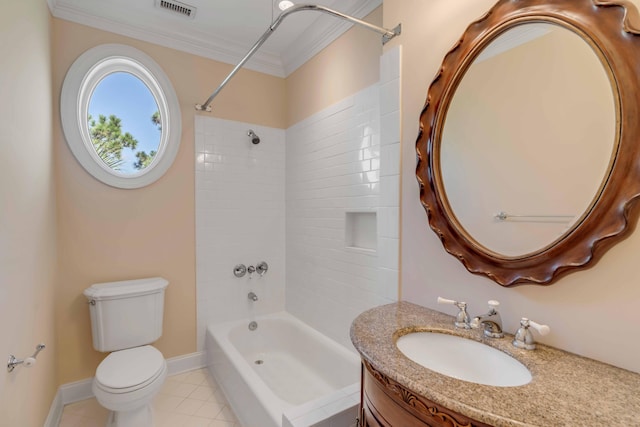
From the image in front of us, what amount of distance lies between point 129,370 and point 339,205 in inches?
66.1

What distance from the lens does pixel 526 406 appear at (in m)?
0.64

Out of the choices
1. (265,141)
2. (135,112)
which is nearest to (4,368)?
(135,112)

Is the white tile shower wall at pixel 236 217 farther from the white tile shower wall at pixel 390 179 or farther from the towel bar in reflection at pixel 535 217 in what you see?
the towel bar in reflection at pixel 535 217

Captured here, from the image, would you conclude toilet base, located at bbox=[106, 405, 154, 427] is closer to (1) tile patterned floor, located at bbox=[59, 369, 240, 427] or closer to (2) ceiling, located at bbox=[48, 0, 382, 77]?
(1) tile patterned floor, located at bbox=[59, 369, 240, 427]

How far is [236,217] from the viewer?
2711mm

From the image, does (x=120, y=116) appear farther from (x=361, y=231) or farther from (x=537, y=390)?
(x=537, y=390)

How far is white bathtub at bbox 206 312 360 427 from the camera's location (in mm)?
1387

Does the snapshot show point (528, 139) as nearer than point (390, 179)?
Yes

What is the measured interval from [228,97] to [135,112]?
2.48 feet

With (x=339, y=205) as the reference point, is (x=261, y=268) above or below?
below

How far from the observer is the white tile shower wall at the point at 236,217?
2.56m

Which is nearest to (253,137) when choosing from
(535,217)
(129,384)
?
(129,384)

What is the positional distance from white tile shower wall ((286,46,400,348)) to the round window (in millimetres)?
1111

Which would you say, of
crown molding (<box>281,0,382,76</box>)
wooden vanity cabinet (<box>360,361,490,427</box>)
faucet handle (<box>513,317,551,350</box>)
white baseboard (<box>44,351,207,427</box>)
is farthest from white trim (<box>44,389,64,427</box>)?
crown molding (<box>281,0,382,76</box>)
